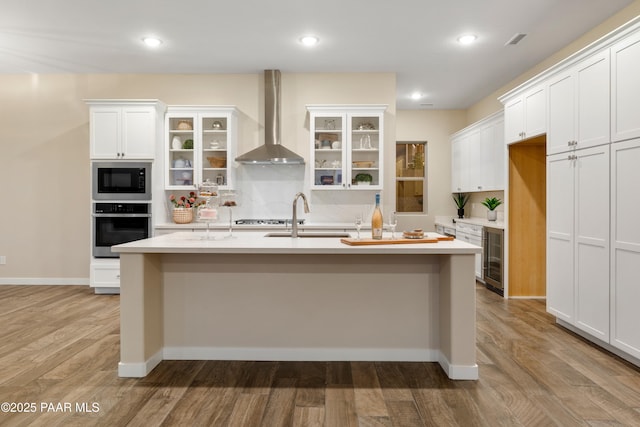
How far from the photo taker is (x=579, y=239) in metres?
3.49

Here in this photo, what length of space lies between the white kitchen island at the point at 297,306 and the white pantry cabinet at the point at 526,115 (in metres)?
2.17

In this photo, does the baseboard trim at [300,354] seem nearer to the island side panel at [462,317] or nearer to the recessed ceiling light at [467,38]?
the island side panel at [462,317]

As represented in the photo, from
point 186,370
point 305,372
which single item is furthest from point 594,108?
point 186,370

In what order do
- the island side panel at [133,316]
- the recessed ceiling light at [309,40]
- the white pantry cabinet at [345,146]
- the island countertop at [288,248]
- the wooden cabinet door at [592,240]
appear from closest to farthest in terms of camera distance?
the island countertop at [288,248]
the island side panel at [133,316]
the wooden cabinet door at [592,240]
the recessed ceiling light at [309,40]
the white pantry cabinet at [345,146]

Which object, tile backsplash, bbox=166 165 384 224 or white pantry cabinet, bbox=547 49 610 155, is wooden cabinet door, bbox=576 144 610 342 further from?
tile backsplash, bbox=166 165 384 224

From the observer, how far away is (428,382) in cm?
259

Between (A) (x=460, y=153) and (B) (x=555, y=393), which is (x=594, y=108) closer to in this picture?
(B) (x=555, y=393)

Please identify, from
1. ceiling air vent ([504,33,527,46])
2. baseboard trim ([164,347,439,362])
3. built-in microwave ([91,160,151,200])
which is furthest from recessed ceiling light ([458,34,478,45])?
built-in microwave ([91,160,151,200])

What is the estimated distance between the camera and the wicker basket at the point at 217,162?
5.22 metres

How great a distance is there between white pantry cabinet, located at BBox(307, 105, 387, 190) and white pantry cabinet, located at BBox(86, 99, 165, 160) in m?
1.94

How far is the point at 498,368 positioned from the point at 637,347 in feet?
3.08

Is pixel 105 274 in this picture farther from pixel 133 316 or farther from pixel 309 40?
pixel 309 40

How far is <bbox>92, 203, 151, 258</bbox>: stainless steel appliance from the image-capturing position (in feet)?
16.5

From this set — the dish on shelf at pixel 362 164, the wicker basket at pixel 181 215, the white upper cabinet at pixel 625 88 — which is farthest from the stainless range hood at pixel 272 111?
the white upper cabinet at pixel 625 88
